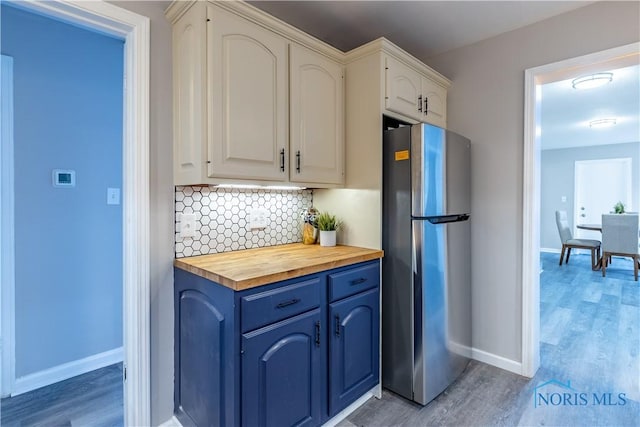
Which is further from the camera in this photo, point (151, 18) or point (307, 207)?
point (307, 207)

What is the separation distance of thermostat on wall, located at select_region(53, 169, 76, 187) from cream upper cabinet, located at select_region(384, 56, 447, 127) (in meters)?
2.18

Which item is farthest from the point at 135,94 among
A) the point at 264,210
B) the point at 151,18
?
the point at 264,210

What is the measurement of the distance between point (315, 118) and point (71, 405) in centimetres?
Answer: 226

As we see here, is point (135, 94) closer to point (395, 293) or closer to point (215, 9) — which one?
point (215, 9)

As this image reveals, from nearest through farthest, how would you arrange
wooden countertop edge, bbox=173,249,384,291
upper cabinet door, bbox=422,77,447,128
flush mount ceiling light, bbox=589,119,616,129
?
1. wooden countertop edge, bbox=173,249,384,291
2. upper cabinet door, bbox=422,77,447,128
3. flush mount ceiling light, bbox=589,119,616,129

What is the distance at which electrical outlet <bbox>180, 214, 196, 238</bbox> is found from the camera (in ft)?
5.61

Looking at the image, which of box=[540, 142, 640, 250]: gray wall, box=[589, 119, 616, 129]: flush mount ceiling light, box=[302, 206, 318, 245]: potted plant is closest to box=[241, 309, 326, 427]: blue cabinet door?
box=[302, 206, 318, 245]: potted plant

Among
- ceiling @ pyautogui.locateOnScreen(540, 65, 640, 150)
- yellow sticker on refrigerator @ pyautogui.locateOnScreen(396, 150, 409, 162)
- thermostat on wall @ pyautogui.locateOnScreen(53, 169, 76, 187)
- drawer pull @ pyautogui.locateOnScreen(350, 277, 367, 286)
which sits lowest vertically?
drawer pull @ pyautogui.locateOnScreen(350, 277, 367, 286)

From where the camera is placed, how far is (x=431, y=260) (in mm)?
1889

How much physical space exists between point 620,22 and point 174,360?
10.6ft

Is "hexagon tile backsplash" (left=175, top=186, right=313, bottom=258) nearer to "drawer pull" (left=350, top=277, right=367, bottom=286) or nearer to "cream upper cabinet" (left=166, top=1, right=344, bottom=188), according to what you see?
"cream upper cabinet" (left=166, top=1, right=344, bottom=188)

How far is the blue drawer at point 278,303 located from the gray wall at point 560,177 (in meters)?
6.87

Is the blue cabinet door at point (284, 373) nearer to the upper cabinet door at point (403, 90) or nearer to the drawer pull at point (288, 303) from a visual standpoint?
the drawer pull at point (288, 303)

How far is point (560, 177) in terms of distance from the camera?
6.98 m
